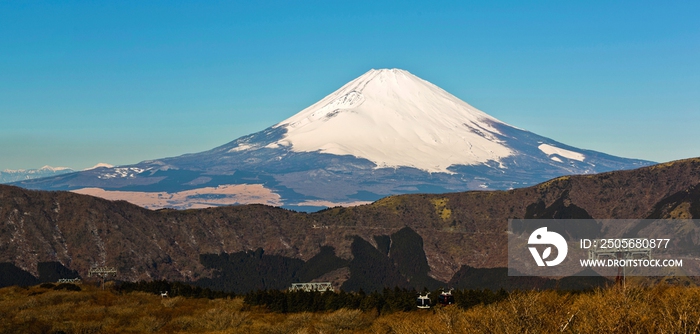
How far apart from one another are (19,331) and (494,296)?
300ft

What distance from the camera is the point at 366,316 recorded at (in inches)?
6609

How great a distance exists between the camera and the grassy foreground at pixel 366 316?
300 ft

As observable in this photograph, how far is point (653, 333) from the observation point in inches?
3430

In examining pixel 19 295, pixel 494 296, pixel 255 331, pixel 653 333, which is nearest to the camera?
pixel 653 333

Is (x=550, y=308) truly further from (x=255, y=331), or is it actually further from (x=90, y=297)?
(x=90, y=297)

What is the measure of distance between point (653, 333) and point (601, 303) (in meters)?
15.0

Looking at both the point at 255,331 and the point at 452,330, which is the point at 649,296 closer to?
the point at 452,330

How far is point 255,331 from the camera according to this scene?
449ft

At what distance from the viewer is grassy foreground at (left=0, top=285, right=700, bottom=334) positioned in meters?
91.6

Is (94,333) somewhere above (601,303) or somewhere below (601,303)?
below

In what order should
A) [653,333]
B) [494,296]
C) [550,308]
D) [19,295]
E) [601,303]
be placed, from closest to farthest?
[653,333]
[601,303]
[550,308]
[494,296]
[19,295]

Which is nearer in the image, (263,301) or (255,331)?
(255,331)

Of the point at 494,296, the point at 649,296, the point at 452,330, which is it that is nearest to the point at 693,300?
the point at 649,296

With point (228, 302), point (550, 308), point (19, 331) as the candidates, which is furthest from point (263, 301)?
point (550, 308)
